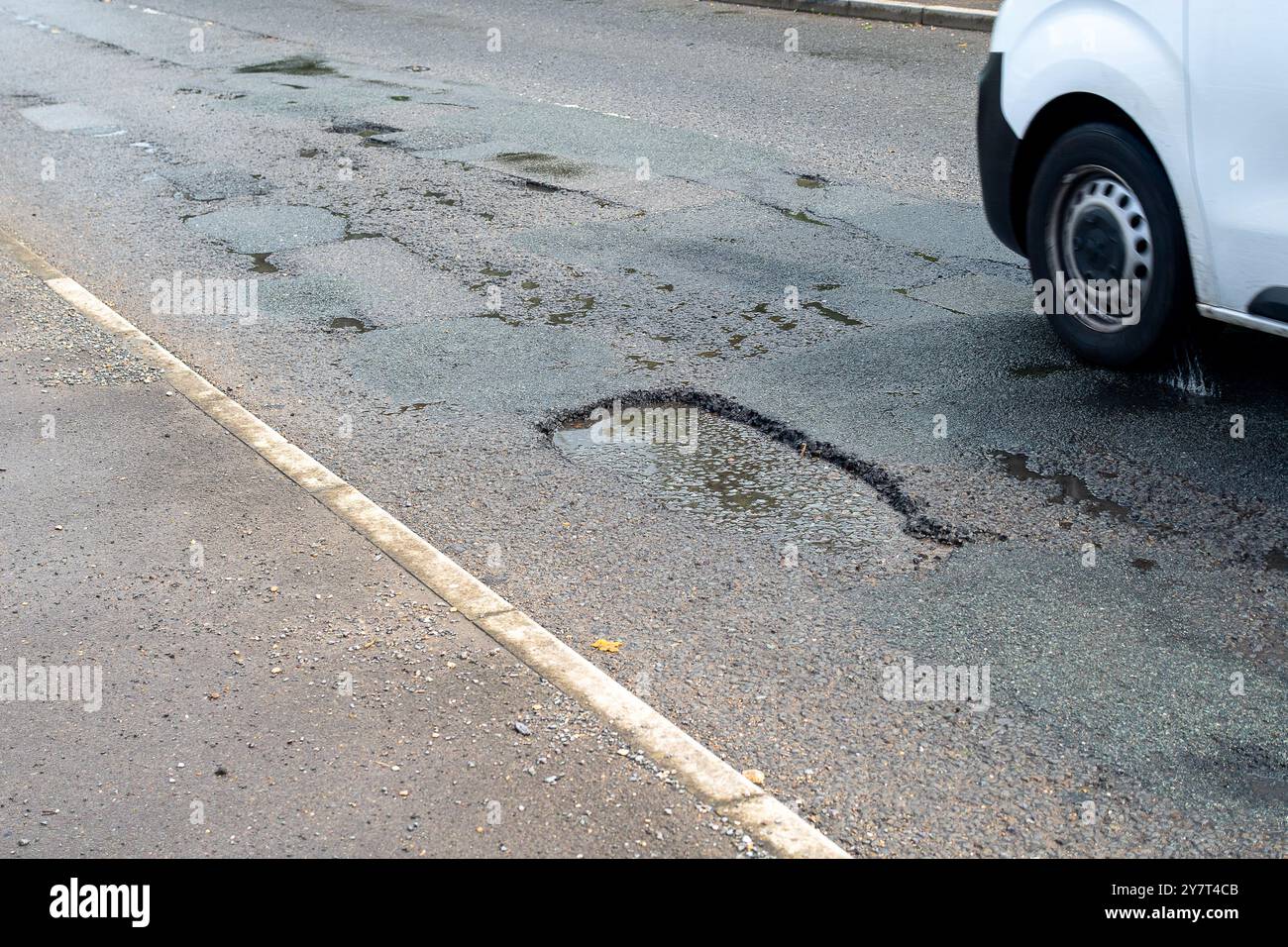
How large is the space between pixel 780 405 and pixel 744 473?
0.60 meters

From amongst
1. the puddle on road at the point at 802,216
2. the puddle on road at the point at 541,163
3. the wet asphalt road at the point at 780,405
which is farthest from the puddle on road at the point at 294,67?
the puddle on road at the point at 802,216

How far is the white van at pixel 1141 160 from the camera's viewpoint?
15.1 ft

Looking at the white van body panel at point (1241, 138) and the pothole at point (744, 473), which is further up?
the white van body panel at point (1241, 138)

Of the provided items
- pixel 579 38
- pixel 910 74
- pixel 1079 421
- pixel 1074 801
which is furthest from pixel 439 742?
pixel 579 38

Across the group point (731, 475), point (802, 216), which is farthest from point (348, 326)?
point (802, 216)

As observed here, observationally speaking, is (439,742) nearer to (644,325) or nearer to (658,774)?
(658,774)

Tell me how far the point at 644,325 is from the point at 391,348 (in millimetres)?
1190

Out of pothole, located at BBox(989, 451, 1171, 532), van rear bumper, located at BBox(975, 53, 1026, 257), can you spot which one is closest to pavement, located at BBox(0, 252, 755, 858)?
pothole, located at BBox(989, 451, 1171, 532)

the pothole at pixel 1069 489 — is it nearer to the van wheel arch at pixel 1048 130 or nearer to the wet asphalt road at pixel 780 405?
the wet asphalt road at pixel 780 405

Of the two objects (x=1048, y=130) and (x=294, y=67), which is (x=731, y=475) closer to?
(x=1048, y=130)

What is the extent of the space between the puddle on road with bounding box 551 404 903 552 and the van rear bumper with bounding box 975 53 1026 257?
1584 mm

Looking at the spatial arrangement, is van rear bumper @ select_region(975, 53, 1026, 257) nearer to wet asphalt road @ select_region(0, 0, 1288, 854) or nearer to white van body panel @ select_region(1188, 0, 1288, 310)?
wet asphalt road @ select_region(0, 0, 1288, 854)

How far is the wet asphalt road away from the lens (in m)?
3.48
